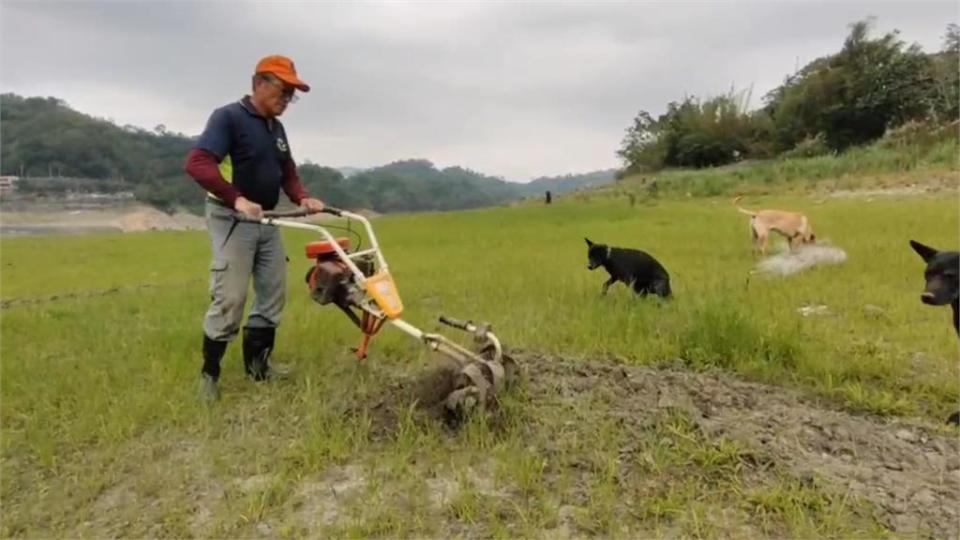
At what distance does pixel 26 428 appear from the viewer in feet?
14.2

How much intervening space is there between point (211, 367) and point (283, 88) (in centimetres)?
164

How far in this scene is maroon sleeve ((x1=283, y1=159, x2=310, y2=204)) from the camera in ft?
15.2

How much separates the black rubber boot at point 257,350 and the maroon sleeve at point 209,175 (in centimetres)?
90

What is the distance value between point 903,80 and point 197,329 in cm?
3003

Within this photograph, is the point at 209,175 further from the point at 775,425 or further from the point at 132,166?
the point at 132,166

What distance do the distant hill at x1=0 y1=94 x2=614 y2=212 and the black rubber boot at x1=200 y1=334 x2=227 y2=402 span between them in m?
38.9

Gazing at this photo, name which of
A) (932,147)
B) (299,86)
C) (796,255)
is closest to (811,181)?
(932,147)

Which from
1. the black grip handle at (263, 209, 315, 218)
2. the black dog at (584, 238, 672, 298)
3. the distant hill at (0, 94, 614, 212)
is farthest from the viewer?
the distant hill at (0, 94, 614, 212)

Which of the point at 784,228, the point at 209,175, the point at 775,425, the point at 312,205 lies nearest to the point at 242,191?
the point at 209,175

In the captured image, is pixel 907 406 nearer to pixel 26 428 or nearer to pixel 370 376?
pixel 370 376

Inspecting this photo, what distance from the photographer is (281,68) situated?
13.6 feet

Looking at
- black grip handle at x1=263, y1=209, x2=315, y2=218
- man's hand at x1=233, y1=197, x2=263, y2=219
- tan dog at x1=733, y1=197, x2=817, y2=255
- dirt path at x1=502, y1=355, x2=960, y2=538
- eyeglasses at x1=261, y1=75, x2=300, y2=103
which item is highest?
eyeglasses at x1=261, y1=75, x2=300, y2=103

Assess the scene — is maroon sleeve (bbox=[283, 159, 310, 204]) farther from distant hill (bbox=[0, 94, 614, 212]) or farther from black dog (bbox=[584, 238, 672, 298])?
distant hill (bbox=[0, 94, 614, 212])

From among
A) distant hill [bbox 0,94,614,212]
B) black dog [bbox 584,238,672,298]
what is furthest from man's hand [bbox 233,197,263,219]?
distant hill [bbox 0,94,614,212]
